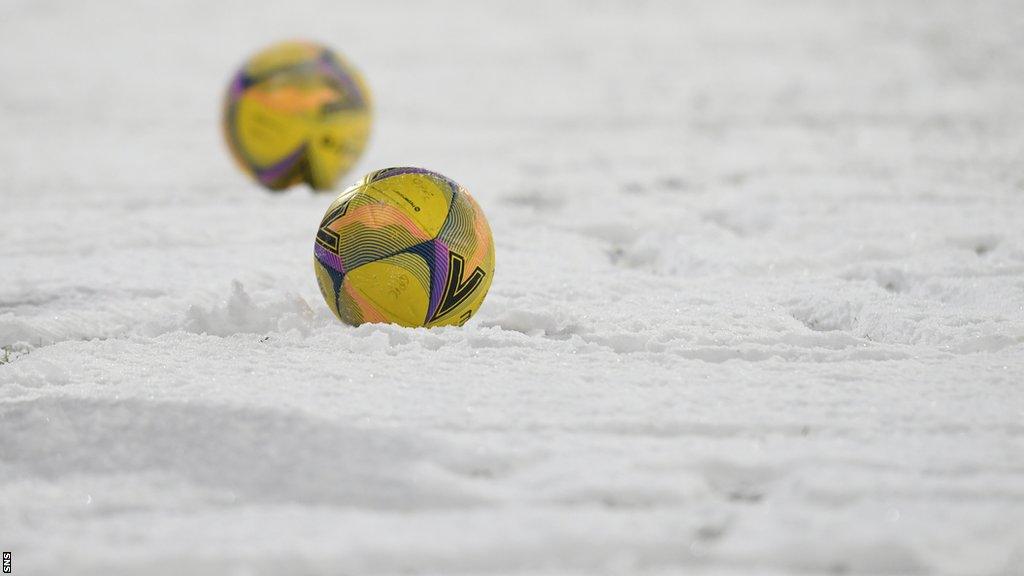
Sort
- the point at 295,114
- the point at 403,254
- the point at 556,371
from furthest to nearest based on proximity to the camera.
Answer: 1. the point at 295,114
2. the point at 403,254
3. the point at 556,371

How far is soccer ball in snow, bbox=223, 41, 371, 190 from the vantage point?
6738 mm

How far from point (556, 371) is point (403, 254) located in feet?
2.34

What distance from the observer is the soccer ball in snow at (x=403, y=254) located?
157 inches

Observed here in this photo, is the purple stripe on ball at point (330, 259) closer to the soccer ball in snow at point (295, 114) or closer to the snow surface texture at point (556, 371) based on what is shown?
the snow surface texture at point (556, 371)

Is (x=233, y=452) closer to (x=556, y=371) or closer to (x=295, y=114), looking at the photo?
(x=556, y=371)

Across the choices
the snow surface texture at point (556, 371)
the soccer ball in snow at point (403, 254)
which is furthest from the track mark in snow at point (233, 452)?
the soccer ball in snow at point (403, 254)

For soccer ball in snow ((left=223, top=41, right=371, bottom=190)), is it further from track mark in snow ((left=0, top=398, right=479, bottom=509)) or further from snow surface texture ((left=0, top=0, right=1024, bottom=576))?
track mark in snow ((left=0, top=398, right=479, bottom=509))

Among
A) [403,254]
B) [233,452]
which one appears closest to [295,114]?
[403,254]

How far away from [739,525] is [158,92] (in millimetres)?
11034

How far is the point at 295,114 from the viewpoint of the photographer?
6.71 m

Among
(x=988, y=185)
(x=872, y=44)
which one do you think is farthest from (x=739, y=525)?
(x=872, y=44)

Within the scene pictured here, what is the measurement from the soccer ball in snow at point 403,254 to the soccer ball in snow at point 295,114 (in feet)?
9.10

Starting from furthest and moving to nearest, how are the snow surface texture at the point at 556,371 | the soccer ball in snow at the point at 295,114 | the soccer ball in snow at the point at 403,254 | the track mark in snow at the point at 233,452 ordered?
the soccer ball in snow at the point at 295,114
the soccer ball in snow at the point at 403,254
the track mark in snow at the point at 233,452
the snow surface texture at the point at 556,371

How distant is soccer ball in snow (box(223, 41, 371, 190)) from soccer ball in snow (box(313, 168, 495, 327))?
2.77 metres
